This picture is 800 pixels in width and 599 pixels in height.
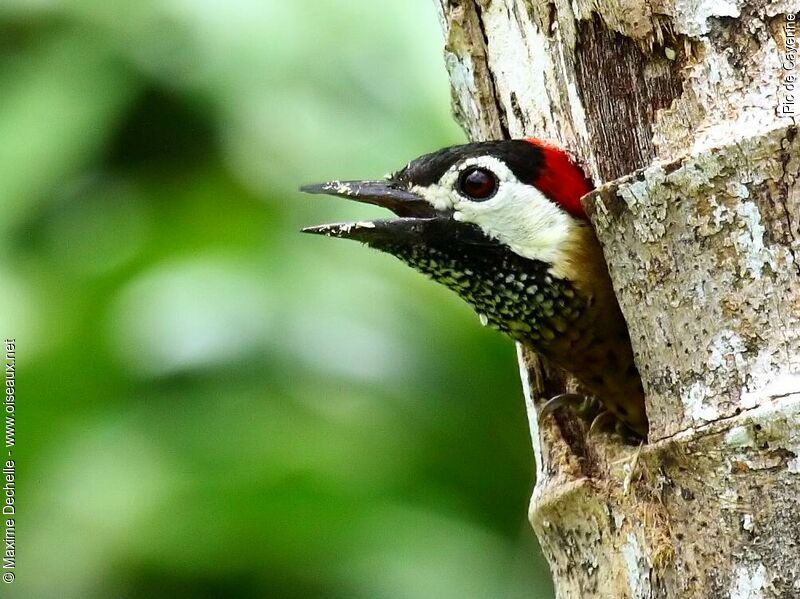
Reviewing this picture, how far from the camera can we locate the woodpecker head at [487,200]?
2721mm

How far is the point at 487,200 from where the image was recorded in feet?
9.00

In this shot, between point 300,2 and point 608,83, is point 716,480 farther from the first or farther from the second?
point 300,2

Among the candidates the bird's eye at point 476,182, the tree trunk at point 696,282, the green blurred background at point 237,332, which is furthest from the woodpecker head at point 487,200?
the green blurred background at point 237,332

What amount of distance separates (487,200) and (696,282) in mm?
673

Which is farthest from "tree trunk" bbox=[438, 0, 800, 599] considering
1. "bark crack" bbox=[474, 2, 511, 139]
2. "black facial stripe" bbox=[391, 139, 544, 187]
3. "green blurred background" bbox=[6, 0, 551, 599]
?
"green blurred background" bbox=[6, 0, 551, 599]

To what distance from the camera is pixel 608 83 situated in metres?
2.48

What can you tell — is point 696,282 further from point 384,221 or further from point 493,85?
point 493,85

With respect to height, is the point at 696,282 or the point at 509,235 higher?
the point at 509,235

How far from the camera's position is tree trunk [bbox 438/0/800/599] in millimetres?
2072

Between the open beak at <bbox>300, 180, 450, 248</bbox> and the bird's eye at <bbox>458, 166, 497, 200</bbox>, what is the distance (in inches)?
2.9

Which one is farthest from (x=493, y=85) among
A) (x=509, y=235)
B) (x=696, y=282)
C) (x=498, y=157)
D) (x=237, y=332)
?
(x=237, y=332)

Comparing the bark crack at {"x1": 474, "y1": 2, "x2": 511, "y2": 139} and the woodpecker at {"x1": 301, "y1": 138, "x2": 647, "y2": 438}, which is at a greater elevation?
the bark crack at {"x1": 474, "y1": 2, "x2": 511, "y2": 139}

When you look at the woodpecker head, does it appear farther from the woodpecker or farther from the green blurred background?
the green blurred background

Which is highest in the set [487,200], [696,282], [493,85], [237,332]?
[493,85]
